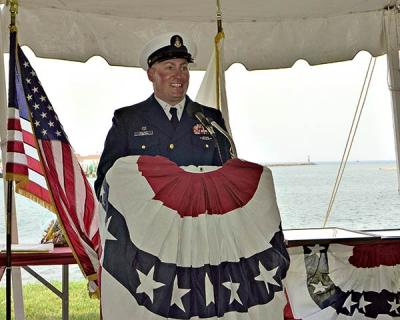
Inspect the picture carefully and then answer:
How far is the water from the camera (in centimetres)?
1900

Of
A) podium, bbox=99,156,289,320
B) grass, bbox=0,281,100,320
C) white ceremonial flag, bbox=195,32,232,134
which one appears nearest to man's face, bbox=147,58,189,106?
podium, bbox=99,156,289,320

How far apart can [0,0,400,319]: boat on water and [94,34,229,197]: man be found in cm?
97

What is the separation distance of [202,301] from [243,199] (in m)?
0.32

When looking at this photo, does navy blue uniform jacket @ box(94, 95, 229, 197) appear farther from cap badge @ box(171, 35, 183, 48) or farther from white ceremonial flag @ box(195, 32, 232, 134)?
white ceremonial flag @ box(195, 32, 232, 134)

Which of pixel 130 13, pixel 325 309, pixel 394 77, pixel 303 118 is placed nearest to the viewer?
pixel 325 309

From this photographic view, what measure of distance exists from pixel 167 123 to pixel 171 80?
0.55 feet

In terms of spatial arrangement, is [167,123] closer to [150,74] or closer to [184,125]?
[184,125]

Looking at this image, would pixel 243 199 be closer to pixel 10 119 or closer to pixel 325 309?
pixel 10 119

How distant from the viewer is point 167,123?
7.29 feet

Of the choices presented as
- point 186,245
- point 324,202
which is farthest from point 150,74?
point 324,202

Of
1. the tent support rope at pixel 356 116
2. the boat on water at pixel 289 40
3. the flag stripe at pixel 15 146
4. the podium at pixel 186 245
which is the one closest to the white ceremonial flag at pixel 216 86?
the boat on water at pixel 289 40

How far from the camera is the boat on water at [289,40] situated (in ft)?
10.5

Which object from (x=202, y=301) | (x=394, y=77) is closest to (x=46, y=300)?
(x=394, y=77)

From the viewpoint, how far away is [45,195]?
2717mm
